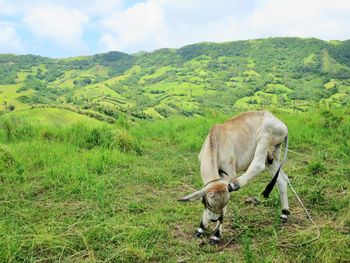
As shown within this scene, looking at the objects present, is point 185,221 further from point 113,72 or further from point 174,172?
point 113,72

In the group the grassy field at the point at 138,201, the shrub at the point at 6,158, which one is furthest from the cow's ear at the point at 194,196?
the shrub at the point at 6,158

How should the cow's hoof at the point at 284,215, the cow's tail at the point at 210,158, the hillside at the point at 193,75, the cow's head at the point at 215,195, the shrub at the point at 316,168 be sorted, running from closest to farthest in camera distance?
the cow's head at the point at 215,195, the cow's tail at the point at 210,158, the cow's hoof at the point at 284,215, the shrub at the point at 316,168, the hillside at the point at 193,75

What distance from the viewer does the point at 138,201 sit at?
6.90 m

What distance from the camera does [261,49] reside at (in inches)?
6225

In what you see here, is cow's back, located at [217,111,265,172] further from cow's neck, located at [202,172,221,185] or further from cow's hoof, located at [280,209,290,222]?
cow's hoof, located at [280,209,290,222]

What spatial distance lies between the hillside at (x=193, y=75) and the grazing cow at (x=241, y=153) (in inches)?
2393

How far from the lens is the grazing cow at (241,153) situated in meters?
5.11

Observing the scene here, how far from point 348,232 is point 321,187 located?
2098 mm

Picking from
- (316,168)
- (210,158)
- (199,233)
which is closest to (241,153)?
(210,158)

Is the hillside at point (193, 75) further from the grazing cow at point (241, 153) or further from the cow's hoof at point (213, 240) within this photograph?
the cow's hoof at point (213, 240)

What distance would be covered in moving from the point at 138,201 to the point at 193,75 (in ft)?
425

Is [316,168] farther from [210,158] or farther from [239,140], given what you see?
[210,158]

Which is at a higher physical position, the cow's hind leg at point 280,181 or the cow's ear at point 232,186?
the cow's ear at point 232,186

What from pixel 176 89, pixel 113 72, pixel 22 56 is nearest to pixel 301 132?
pixel 176 89
